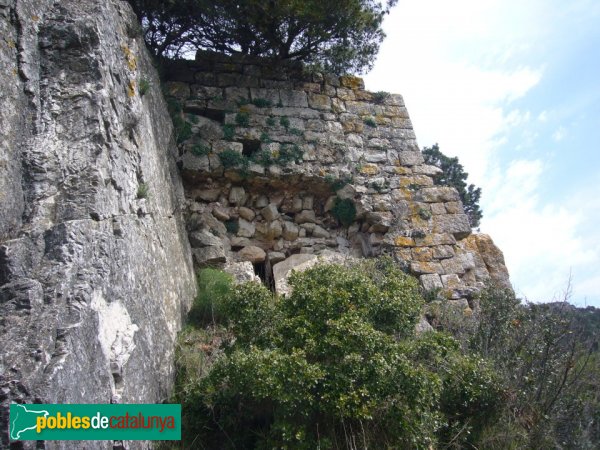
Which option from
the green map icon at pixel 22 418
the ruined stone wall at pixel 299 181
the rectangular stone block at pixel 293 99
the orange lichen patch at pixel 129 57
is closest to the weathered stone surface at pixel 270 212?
the ruined stone wall at pixel 299 181

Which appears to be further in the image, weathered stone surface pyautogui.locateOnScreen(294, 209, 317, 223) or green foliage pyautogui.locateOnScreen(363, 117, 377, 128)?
green foliage pyautogui.locateOnScreen(363, 117, 377, 128)

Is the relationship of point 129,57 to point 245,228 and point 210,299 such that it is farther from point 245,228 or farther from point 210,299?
point 245,228

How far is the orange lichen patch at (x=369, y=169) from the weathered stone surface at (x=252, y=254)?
1.83 m

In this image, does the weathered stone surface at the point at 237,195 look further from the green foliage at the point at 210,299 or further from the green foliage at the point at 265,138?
the green foliage at the point at 210,299

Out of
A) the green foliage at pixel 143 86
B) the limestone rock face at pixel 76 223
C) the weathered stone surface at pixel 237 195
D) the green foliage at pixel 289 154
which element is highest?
the green foliage at pixel 289 154

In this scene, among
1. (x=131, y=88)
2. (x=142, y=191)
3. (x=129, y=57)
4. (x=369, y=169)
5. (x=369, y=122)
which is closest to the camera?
(x=142, y=191)

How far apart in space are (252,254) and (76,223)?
3.50 meters

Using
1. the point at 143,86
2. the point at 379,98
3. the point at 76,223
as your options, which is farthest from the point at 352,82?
the point at 76,223

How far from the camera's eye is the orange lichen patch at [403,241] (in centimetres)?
675

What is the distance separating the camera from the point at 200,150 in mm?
6500

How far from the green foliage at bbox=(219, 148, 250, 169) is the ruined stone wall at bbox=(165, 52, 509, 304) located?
1cm

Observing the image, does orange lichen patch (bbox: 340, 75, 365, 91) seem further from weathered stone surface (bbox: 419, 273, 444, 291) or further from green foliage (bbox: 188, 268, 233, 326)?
green foliage (bbox: 188, 268, 233, 326)

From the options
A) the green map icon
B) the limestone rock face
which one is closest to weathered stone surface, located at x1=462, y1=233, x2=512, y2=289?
the limestone rock face

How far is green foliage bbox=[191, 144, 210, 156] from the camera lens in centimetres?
649
